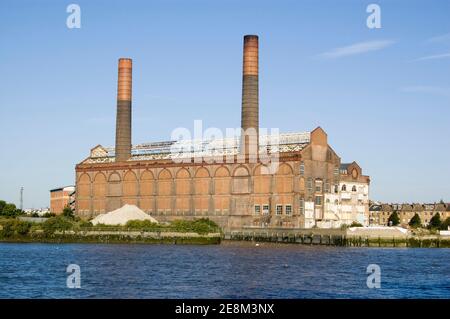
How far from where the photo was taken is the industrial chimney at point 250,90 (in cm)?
11312

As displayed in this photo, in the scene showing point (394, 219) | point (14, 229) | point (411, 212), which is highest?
point (411, 212)

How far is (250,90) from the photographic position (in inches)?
4446

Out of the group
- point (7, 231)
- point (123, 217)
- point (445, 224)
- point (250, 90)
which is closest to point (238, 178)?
point (250, 90)

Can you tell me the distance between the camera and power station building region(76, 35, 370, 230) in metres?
114

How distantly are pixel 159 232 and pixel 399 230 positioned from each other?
3279 centimetres

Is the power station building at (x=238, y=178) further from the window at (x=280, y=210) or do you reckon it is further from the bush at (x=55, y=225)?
the bush at (x=55, y=225)

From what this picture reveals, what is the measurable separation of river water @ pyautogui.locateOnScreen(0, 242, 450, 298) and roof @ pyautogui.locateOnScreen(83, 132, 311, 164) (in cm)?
4583

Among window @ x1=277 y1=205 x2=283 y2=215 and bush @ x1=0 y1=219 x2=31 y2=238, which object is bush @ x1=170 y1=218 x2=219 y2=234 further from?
bush @ x1=0 y1=219 x2=31 y2=238

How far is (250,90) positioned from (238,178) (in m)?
13.8

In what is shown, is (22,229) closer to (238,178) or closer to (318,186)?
(238,178)

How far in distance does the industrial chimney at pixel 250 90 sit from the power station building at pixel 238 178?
0.14 meters

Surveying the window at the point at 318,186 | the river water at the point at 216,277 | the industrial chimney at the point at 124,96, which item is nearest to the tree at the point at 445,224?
the window at the point at 318,186

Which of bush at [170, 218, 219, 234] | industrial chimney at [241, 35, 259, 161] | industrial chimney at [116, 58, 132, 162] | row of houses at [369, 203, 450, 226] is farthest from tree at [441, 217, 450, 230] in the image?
industrial chimney at [116, 58, 132, 162]
